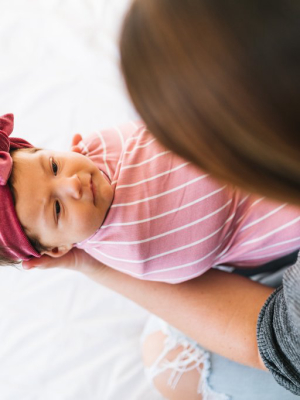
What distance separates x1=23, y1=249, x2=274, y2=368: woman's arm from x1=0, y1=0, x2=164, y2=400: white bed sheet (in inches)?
7.7

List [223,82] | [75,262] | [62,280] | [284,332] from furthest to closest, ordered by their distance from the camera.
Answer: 1. [62,280]
2. [75,262]
3. [284,332]
4. [223,82]

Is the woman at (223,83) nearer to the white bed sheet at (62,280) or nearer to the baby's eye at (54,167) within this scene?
the baby's eye at (54,167)

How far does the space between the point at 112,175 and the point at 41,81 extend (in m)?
0.57

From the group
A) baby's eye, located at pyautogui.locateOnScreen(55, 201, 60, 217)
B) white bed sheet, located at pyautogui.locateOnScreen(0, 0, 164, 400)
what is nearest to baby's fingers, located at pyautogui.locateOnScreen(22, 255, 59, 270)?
baby's eye, located at pyautogui.locateOnScreen(55, 201, 60, 217)

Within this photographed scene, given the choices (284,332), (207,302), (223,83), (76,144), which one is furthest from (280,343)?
(76,144)

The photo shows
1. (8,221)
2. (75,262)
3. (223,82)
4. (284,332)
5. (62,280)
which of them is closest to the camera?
(223,82)

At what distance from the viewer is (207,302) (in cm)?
94

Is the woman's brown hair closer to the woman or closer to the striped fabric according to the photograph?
the woman

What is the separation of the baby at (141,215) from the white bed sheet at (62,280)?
27 cm

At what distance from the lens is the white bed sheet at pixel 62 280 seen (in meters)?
1.09

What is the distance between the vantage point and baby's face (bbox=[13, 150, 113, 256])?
0.87 m

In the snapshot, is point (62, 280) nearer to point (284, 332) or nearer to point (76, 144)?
point (76, 144)

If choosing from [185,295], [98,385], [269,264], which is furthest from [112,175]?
[98,385]

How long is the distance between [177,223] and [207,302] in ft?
0.60
